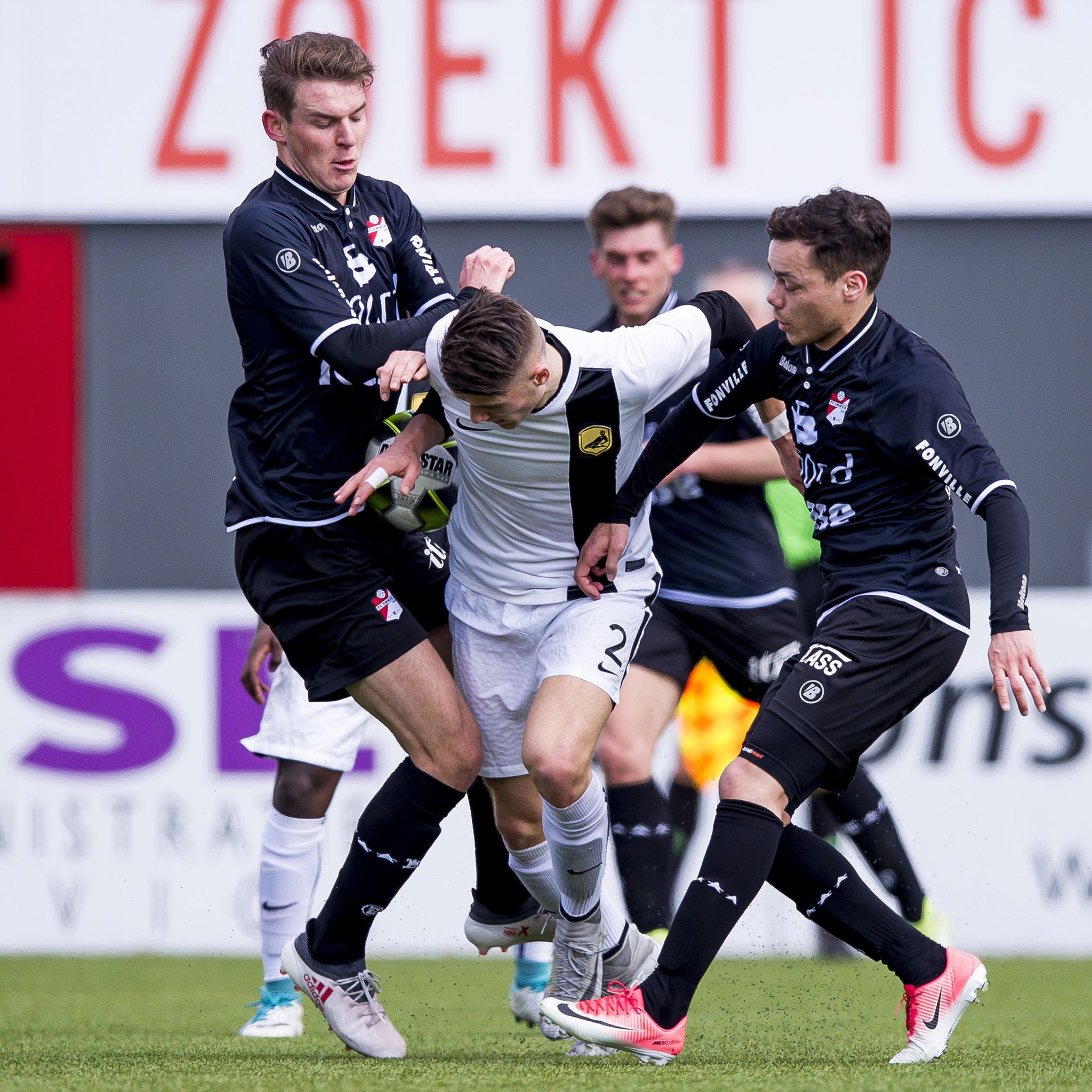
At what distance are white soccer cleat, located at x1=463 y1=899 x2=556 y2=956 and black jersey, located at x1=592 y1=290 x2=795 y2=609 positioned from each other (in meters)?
1.28

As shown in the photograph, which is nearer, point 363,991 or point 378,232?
point 363,991

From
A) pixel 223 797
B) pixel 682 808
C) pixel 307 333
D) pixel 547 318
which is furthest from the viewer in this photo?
pixel 547 318

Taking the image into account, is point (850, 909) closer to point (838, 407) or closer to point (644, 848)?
point (838, 407)

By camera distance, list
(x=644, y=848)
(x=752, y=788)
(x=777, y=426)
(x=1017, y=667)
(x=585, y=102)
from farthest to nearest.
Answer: (x=585, y=102) < (x=644, y=848) < (x=777, y=426) < (x=752, y=788) < (x=1017, y=667)

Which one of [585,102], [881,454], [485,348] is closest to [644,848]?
[881,454]

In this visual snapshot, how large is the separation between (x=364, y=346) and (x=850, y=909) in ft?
5.40

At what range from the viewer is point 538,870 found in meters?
4.24

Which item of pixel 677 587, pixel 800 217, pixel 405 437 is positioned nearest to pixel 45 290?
pixel 677 587

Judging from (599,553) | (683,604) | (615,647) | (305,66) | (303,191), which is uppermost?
(305,66)

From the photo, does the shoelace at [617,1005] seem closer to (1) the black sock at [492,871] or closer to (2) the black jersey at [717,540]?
(1) the black sock at [492,871]

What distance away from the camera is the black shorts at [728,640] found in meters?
5.35

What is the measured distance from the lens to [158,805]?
7465 mm

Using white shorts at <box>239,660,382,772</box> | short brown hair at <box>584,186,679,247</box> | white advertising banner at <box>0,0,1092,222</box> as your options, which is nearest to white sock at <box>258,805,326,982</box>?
white shorts at <box>239,660,382,772</box>

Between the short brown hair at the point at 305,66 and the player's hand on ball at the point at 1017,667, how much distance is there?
6.27ft
